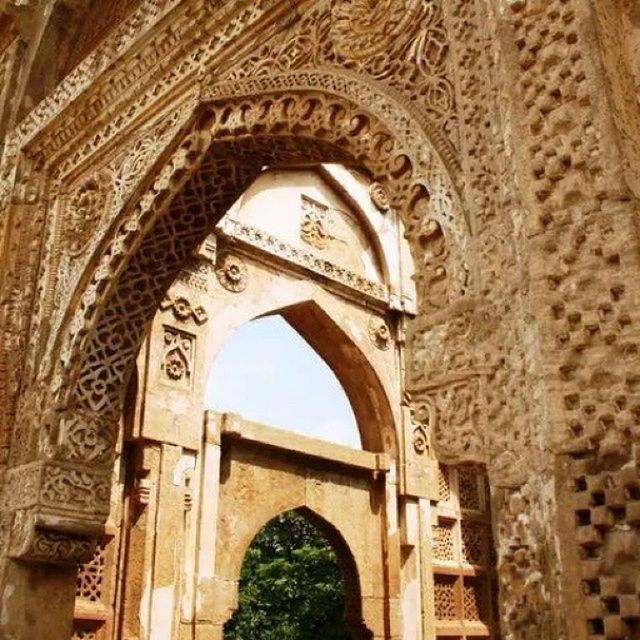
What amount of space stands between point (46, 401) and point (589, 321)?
323 centimetres

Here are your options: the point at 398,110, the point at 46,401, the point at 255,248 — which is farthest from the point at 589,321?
the point at 255,248

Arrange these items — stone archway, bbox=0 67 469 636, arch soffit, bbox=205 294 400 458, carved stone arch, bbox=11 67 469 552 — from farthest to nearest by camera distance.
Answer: arch soffit, bbox=205 294 400 458 → stone archway, bbox=0 67 469 636 → carved stone arch, bbox=11 67 469 552

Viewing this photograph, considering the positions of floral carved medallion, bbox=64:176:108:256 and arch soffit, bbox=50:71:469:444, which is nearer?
arch soffit, bbox=50:71:469:444

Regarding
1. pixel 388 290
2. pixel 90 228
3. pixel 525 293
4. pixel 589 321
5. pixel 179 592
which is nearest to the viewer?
pixel 589 321

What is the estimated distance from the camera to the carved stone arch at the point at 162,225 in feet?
12.3

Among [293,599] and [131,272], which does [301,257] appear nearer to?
[131,272]

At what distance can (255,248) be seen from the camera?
7012 mm

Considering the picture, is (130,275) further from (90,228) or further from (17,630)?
(17,630)

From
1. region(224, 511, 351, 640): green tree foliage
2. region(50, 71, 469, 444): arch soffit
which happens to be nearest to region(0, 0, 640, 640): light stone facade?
region(50, 71, 469, 444): arch soffit

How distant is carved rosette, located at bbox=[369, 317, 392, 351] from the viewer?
7949 mm

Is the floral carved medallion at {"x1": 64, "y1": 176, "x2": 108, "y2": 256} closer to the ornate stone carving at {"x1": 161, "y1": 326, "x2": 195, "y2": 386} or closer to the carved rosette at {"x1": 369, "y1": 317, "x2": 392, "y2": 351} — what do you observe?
the ornate stone carving at {"x1": 161, "y1": 326, "x2": 195, "y2": 386}

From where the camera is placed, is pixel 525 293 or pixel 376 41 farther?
pixel 376 41

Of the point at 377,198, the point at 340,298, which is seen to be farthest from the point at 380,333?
the point at 377,198

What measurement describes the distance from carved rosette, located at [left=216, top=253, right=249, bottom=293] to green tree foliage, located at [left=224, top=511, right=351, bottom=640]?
297 inches
